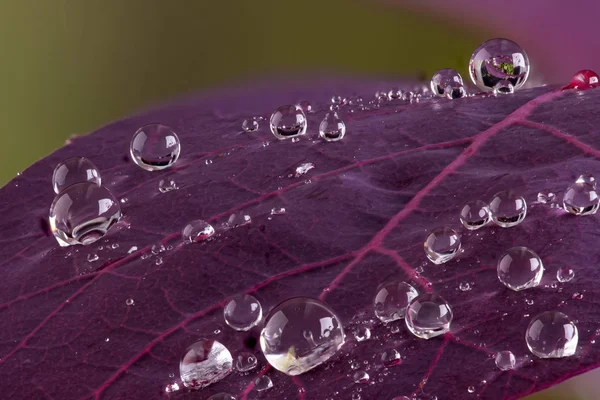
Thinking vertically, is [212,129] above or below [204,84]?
above

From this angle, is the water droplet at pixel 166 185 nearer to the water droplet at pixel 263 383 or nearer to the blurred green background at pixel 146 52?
the water droplet at pixel 263 383

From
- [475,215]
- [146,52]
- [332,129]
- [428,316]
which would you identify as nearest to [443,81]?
[332,129]

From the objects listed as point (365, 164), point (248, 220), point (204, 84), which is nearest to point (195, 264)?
point (248, 220)

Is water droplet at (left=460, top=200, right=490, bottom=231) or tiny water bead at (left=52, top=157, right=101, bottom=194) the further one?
tiny water bead at (left=52, top=157, right=101, bottom=194)

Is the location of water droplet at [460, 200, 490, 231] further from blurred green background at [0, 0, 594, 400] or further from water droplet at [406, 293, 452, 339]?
blurred green background at [0, 0, 594, 400]

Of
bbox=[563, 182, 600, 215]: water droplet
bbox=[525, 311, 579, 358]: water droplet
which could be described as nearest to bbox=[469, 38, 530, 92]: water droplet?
bbox=[563, 182, 600, 215]: water droplet

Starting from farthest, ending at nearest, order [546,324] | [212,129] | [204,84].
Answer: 1. [204,84]
2. [212,129]
3. [546,324]

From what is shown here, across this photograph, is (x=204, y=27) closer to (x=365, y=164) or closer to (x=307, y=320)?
(x=365, y=164)
